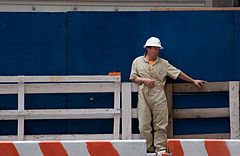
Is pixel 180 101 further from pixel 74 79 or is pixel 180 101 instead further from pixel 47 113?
pixel 47 113

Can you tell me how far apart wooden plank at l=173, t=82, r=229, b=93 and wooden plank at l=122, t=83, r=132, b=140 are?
855 millimetres

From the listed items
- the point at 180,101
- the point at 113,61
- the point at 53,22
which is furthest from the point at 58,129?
the point at 180,101

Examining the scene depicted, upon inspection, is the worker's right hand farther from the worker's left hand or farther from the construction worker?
the worker's left hand

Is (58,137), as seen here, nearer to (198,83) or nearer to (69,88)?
(69,88)

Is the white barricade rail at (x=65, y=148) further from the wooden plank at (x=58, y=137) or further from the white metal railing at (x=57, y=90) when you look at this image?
the wooden plank at (x=58, y=137)

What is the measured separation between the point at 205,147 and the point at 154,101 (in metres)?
1.48

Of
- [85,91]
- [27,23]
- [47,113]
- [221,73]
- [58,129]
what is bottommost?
[58,129]

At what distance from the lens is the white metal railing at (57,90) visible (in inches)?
168

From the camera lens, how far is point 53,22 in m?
4.45

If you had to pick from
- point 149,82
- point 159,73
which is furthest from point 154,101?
point 159,73

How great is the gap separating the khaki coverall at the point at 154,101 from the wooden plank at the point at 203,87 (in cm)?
32

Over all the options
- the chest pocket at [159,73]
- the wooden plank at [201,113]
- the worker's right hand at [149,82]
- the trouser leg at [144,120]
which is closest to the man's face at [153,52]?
the chest pocket at [159,73]

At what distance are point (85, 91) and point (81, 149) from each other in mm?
1615

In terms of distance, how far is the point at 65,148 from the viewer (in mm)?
2889
